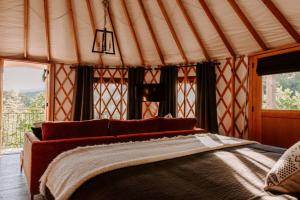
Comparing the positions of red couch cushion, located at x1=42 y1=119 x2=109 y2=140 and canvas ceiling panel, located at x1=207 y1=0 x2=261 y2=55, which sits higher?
canvas ceiling panel, located at x1=207 y1=0 x2=261 y2=55

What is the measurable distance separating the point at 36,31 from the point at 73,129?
110 inches

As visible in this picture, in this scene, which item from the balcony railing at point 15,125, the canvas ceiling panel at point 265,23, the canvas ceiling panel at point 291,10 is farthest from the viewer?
the balcony railing at point 15,125

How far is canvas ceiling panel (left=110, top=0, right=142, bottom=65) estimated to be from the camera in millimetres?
4172

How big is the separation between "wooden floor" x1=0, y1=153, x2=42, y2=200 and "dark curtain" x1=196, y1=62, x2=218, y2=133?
322 centimetres

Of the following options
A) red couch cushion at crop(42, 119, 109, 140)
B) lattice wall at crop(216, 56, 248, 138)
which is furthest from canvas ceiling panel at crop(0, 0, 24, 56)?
lattice wall at crop(216, 56, 248, 138)

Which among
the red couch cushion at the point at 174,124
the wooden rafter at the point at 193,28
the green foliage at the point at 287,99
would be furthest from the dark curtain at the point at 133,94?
the green foliage at the point at 287,99

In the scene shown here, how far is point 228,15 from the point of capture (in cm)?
360

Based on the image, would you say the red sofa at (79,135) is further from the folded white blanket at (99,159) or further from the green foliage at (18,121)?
the green foliage at (18,121)

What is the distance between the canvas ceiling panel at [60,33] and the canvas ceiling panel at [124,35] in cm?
84

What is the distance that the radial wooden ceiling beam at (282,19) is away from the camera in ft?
9.94

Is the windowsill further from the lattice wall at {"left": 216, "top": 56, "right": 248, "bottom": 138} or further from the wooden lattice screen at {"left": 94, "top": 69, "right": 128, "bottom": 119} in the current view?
the wooden lattice screen at {"left": 94, "top": 69, "right": 128, "bottom": 119}

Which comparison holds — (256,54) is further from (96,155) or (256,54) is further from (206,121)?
(96,155)

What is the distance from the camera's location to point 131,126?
100 inches

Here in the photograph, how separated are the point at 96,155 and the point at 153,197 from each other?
631 mm
